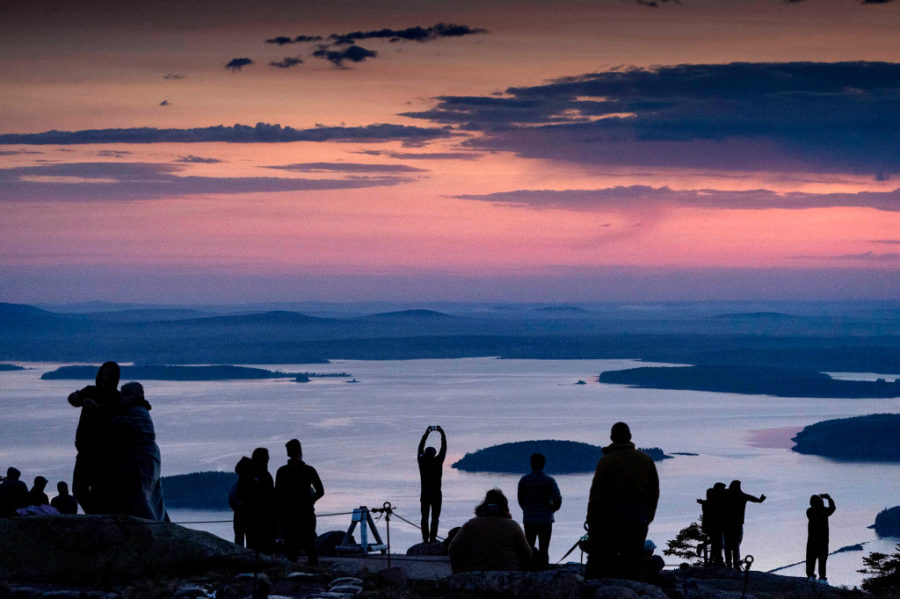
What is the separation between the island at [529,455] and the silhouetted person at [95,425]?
11715cm

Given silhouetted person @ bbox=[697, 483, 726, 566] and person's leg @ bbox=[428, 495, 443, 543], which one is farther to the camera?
silhouetted person @ bbox=[697, 483, 726, 566]

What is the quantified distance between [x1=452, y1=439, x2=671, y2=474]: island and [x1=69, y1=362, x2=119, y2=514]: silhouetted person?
384ft

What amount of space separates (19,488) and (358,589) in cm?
600

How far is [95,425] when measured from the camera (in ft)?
36.3

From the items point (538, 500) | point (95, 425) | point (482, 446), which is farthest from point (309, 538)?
point (482, 446)

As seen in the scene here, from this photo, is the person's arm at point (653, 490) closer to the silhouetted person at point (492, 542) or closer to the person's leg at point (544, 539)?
the silhouetted person at point (492, 542)

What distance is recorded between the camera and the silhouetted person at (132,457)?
11.1m

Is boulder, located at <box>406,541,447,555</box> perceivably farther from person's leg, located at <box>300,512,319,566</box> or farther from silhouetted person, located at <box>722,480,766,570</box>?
silhouetted person, located at <box>722,480,766,570</box>

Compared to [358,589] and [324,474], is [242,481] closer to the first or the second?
[358,589]

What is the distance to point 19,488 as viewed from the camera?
48.4 ft

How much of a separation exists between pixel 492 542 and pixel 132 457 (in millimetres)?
3819

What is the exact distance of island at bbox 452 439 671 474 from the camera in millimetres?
131750

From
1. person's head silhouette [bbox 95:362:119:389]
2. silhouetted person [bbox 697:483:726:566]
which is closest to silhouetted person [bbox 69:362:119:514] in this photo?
person's head silhouette [bbox 95:362:119:389]

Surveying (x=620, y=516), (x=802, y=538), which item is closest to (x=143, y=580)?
(x=620, y=516)
